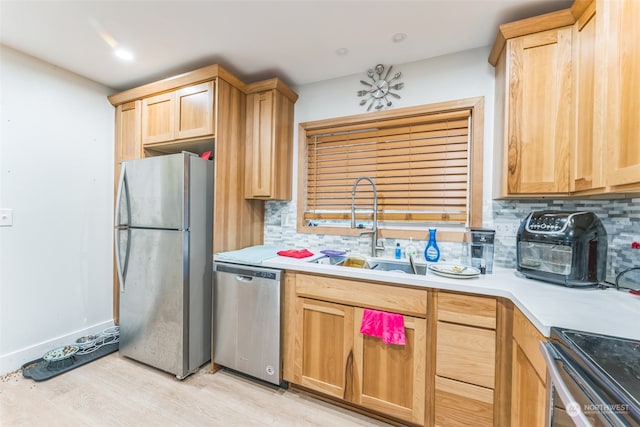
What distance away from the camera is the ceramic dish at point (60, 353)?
77.0 inches

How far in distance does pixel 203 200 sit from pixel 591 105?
2.39 m

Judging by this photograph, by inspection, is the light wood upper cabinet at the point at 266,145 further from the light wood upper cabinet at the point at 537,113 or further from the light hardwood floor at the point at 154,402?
the light wood upper cabinet at the point at 537,113

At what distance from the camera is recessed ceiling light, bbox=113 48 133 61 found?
6.42 ft

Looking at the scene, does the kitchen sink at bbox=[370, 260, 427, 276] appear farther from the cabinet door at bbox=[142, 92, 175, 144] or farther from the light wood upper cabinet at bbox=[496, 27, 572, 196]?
the cabinet door at bbox=[142, 92, 175, 144]

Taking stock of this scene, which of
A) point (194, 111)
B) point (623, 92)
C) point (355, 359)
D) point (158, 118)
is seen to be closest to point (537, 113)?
point (623, 92)

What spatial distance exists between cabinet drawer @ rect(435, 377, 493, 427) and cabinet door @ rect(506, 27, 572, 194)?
112cm

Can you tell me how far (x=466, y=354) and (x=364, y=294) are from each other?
1.95ft

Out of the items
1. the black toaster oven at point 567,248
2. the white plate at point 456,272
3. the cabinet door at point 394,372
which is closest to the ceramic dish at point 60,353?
the cabinet door at point 394,372

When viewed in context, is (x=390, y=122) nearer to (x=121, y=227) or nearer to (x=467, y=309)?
(x=467, y=309)

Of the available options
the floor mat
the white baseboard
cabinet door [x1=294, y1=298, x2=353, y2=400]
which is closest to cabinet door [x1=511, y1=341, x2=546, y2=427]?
cabinet door [x1=294, y1=298, x2=353, y2=400]

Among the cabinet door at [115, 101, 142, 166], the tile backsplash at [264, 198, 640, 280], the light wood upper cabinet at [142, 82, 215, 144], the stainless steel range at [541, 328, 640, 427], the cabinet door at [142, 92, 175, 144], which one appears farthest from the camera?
the cabinet door at [115, 101, 142, 166]

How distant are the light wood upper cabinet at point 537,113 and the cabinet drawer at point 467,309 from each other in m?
0.69

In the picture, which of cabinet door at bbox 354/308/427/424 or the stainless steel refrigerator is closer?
cabinet door at bbox 354/308/427/424

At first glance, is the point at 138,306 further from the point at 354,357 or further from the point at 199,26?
the point at 199,26
